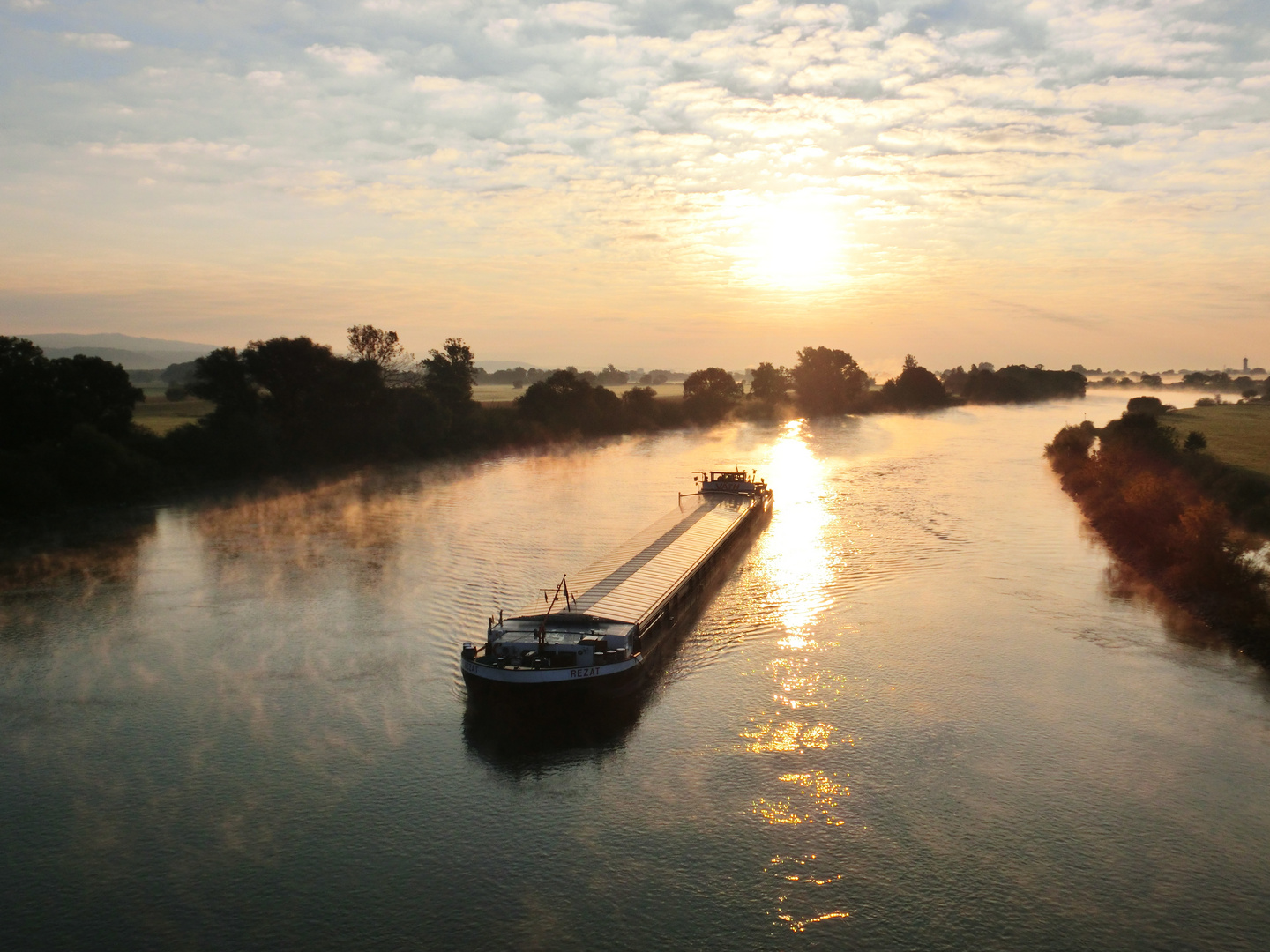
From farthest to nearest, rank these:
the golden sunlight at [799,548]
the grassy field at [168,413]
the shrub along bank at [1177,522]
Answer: the grassy field at [168,413]
the golden sunlight at [799,548]
the shrub along bank at [1177,522]

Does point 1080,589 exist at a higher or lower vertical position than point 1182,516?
lower

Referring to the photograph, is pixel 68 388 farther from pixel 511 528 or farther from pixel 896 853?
pixel 896 853

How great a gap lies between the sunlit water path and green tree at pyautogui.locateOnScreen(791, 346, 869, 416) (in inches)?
4292

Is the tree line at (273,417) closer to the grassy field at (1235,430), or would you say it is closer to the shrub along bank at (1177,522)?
the shrub along bank at (1177,522)

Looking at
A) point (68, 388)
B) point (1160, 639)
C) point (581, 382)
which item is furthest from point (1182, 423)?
point (68, 388)

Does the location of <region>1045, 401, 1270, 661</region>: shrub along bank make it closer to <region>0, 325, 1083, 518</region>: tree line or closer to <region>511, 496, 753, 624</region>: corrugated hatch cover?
<region>511, 496, 753, 624</region>: corrugated hatch cover

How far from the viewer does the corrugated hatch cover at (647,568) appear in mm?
27438

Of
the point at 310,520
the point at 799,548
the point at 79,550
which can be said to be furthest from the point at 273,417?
the point at 799,548

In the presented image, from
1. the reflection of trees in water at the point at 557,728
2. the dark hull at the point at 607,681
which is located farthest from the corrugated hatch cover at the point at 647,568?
the reflection of trees in water at the point at 557,728

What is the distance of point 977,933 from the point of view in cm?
1465

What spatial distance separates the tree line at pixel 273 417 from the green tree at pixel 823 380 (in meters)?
21.5

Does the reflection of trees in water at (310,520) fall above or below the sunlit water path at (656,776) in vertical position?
above

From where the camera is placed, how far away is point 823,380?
5694 inches

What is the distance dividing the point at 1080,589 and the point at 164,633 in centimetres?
3285
